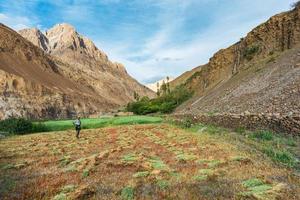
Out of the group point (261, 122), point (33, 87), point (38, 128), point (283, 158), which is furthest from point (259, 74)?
point (33, 87)

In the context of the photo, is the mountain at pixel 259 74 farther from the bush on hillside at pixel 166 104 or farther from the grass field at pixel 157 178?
the grass field at pixel 157 178

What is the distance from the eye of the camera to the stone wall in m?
20.6

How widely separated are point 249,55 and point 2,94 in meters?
58.1

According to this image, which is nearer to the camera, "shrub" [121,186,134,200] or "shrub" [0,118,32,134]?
"shrub" [121,186,134,200]

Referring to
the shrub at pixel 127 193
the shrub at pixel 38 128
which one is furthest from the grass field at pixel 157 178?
the shrub at pixel 38 128

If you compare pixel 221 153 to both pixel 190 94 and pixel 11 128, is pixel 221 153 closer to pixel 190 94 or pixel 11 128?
pixel 11 128

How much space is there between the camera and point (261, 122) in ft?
80.6

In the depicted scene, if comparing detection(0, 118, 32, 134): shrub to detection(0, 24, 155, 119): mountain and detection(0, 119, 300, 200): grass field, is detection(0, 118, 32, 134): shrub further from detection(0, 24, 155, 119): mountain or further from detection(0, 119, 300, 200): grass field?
detection(0, 24, 155, 119): mountain

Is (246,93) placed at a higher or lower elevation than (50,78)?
lower

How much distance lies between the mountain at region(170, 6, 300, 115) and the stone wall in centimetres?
128

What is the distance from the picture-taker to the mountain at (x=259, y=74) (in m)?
30.9

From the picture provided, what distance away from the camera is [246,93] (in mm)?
40781

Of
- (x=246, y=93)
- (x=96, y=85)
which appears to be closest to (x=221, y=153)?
(x=246, y=93)

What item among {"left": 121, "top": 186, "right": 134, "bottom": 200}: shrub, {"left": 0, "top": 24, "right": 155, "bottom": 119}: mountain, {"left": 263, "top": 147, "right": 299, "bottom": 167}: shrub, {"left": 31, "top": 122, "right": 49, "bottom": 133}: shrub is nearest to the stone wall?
{"left": 263, "top": 147, "right": 299, "bottom": 167}: shrub
